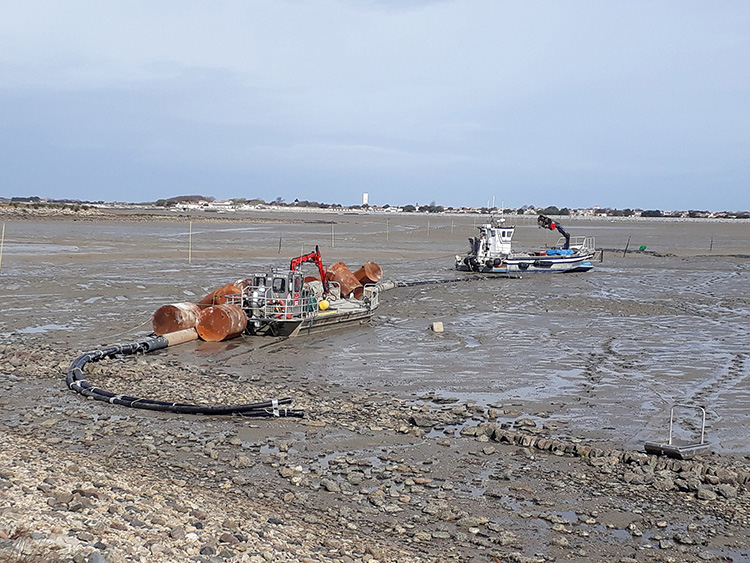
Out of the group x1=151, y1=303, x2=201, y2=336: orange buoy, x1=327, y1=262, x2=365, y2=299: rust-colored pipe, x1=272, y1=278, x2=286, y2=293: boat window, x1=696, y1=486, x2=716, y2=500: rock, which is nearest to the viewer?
x1=696, y1=486, x2=716, y2=500: rock

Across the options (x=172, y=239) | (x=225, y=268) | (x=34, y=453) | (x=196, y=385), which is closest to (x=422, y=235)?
(x=172, y=239)

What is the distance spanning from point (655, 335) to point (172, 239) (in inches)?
1767

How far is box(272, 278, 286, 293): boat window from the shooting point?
21.8 meters

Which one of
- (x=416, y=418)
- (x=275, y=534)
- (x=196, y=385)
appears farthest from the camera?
(x=196, y=385)

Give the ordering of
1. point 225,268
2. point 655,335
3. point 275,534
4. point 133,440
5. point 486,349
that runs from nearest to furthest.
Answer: point 275,534, point 133,440, point 486,349, point 655,335, point 225,268

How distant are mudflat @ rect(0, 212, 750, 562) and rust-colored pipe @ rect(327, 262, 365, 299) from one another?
2.63 metres

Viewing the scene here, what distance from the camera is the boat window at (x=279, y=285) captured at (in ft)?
71.4

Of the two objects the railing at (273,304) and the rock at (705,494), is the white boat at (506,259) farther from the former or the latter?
the rock at (705,494)

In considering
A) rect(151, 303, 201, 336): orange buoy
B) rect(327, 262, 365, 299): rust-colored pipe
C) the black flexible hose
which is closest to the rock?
the black flexible hose

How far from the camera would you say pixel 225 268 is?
39438 millimetres

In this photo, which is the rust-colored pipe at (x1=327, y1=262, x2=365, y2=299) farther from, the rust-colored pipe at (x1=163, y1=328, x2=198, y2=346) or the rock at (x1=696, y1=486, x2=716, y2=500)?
the rock at (x1=696, y1=486, x2=716, y2=500)

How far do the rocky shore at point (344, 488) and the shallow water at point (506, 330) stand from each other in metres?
1.69

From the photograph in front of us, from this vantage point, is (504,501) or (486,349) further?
(486,349)

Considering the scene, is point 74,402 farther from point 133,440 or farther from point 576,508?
point 576,508
